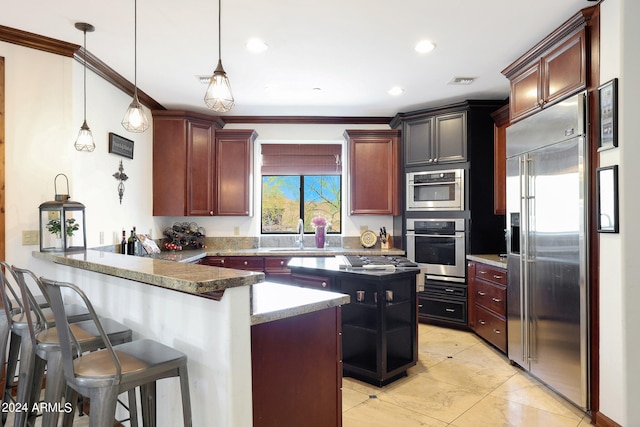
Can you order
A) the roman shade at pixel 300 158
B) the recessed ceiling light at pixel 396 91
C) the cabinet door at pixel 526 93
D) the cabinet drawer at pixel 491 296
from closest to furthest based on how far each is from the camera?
1. the cabinet door at pixel 526 93
2. the cabinet drawer at pixel 491 296
3. the recessed ceiling light at pixel 396 91
4. the roman shade at pixel 300 158

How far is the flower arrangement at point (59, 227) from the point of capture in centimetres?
283

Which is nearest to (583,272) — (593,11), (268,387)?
(593,11)

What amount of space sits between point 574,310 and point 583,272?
0.27m

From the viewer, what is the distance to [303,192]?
5.53 metres

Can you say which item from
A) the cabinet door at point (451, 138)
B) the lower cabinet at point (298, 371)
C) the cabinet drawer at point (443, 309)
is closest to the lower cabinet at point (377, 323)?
the lower cabinet at point (298, 371)

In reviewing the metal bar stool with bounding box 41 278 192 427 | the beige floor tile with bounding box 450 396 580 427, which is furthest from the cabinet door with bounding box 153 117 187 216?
the beige floor tile with bounding box 450 396 580 427

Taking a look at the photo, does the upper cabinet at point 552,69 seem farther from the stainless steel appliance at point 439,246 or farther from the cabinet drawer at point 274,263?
the cabinet drawer at point 274,263

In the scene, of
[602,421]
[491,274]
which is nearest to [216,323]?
[602,421]

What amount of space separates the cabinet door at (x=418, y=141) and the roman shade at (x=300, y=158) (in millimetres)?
993

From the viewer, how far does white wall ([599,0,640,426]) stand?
7.23 ft

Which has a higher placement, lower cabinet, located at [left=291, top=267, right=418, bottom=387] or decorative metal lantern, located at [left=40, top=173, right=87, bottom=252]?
decorative metal lantern, located at [left=40, top=173, right=87, bottom=252]

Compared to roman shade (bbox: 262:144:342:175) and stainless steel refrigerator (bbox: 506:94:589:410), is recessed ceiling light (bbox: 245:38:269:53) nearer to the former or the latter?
stainless steel refrigerator (bbox: 506:94:589:410)

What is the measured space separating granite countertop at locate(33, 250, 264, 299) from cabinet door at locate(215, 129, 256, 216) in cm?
289

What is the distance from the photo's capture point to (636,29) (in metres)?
2.22
